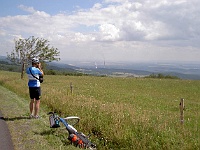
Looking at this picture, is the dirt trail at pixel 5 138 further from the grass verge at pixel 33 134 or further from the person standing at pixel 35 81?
the person standing at pixel 35 81

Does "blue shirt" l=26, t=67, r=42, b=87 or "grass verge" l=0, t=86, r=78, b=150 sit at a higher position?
"blue shirt" l=26, t=67, r=42, b=87

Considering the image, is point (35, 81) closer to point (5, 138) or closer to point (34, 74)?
point (34, 74)

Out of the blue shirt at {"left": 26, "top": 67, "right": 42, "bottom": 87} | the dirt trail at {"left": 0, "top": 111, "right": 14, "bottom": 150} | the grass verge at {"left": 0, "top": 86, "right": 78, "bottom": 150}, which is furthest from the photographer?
the blue shirt at {"left": 26, "top": 67, "right": 42, "bottom": 87}

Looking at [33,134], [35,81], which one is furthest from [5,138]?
[35,81]

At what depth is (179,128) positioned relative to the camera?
5.98 metres

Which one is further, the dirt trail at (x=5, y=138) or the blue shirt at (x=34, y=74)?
the blue shirt at (x=34, y=74)

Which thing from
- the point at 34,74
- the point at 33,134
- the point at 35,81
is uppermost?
the point at 34,74

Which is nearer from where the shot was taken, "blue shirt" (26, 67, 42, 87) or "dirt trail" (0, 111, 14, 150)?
"dirt trail" (0, 111, 14, 150)

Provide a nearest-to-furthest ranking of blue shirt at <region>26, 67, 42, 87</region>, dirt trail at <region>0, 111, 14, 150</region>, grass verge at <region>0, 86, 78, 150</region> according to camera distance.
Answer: dirt trail at <region>0, 111, 14, 150</region>, grass verge at <region>0, 86, 78, 150</region>, blue shirt at <region>26, 67, 42, 87</region>

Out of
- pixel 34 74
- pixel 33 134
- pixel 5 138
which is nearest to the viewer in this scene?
pixel 5 138

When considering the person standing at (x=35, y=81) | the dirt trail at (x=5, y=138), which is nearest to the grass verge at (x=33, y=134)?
the dirt trail at (x=5, y=138)

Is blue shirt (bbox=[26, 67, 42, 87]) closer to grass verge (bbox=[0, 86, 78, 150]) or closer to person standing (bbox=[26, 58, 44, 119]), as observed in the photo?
person standing (bbox=[26, 58, 44, 119])

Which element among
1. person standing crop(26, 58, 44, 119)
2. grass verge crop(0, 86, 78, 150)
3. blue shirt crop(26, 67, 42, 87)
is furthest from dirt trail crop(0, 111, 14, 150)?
blue shirt crop(26, 67, 42, 87)

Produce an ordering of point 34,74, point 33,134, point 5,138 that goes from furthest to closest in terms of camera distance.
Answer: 1. point 34,74
2. point 33,134
3. point 5,138
